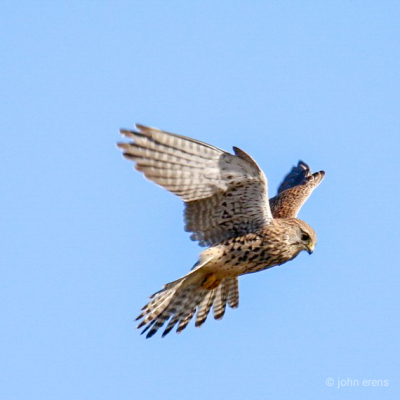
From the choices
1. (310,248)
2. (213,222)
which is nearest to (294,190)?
(310,248)

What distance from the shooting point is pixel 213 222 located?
403 inches

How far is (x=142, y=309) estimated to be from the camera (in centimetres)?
1040

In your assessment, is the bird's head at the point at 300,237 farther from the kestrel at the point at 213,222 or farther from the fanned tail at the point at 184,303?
the fanned tail at the point at 184,303

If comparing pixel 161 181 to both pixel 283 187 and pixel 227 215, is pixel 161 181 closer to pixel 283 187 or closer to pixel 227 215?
pixel 227 215

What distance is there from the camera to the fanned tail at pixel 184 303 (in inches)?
410

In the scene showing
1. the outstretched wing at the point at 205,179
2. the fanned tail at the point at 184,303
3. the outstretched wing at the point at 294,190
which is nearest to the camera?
the outstretched wing at the point at 205,179

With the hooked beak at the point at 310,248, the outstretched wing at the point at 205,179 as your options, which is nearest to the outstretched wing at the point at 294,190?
the hooked beak at the point at 310,248

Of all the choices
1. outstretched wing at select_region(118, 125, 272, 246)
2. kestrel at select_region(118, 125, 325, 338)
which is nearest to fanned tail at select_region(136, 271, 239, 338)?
kestrel at select_region(118, 125, 325, 338)

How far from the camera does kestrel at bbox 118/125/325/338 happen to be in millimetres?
9523

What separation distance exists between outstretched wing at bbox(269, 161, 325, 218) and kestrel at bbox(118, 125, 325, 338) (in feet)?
2.48

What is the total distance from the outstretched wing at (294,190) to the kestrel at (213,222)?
0.75m

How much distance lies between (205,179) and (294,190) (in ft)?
8.91

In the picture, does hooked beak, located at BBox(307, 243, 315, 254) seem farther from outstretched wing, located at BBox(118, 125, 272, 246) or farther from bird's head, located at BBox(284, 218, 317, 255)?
outstretched wing, located at BBox(118, 125, 272, 246)

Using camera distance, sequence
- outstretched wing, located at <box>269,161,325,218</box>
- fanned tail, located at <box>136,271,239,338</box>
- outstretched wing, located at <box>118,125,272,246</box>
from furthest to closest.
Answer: outstretched wing, located at <box>269,161,325,218</box> < fanned tail, located at <box>136,271,239,338</box> < outstretched wing, located at <box>118,125,272,246</box>
